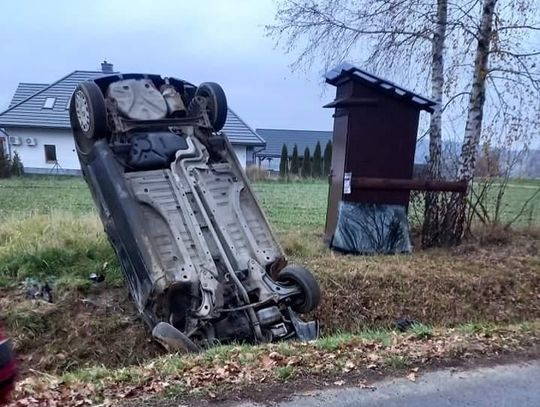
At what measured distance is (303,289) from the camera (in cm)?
443

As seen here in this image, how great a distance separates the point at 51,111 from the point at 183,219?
24.2 metres

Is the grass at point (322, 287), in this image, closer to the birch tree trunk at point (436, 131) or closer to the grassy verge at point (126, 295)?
the grassy verge at point (126, 295)

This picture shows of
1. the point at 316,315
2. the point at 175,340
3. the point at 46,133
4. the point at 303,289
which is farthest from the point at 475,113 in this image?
the point at 46,133

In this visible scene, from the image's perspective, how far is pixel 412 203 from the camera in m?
7.60

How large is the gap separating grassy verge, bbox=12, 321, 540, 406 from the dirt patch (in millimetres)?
1453

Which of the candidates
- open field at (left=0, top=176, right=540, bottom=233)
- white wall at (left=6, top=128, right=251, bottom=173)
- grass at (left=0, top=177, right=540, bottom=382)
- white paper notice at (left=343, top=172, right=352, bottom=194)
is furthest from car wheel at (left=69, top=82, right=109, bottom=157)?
white wall at (left=6, top=128, right=251, bottom=173)

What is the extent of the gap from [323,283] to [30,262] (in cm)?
371

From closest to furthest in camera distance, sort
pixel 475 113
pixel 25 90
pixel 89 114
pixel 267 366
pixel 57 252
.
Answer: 1. pixel 267 366
2. pixel 89 114
3. pixel 57 252
4. pixel 475 113
5. pixel 25 90

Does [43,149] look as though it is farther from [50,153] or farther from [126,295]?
[126,295]

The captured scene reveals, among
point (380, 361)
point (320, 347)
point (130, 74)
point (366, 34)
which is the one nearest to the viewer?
point (380, 361)

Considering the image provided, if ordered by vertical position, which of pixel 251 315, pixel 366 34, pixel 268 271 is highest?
pixel 366 34

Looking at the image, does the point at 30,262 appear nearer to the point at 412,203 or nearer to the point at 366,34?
the point at 412,203

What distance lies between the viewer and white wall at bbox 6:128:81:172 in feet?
83.5

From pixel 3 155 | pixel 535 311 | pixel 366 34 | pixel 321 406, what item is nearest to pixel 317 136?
pixel 3 155
